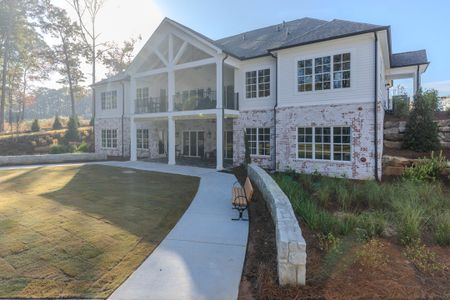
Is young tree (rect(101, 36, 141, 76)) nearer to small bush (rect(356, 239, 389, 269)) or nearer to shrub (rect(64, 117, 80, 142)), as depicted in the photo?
shrub (rect(64, 117, 80, 142))

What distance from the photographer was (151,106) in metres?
19.4

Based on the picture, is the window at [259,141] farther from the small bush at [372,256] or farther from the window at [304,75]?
the small bush at [372,256]

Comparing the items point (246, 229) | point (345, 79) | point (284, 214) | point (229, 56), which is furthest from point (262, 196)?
point (229, 56)

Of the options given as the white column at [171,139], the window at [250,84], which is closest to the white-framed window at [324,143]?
the window at [250,84]

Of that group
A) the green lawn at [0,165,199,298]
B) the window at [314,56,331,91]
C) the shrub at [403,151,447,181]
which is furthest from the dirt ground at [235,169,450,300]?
the window at [314,56,331,91]

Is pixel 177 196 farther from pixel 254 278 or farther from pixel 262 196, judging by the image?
pixel 254 278

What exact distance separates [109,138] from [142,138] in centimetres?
332

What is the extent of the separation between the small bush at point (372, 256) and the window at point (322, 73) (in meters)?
9.72

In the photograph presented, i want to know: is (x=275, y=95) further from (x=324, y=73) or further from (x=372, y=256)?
(x=372, y=256)

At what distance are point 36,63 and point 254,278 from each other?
4648 centimetres

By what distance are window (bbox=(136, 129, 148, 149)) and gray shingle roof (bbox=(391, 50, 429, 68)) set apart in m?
18.8

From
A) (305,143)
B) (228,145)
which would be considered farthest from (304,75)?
(228,145)

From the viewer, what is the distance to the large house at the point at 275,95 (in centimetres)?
1221

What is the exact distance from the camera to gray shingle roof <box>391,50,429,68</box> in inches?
726
